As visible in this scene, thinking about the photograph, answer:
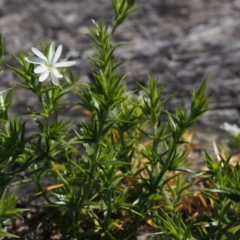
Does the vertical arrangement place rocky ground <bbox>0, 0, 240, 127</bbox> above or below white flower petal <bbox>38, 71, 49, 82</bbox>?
below

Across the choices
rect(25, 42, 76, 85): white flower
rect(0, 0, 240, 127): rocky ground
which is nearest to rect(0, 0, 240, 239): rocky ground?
rect(0, 0, 240, 127): rocky ground

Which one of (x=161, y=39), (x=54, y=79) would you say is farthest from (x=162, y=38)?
(x=54, y=79)

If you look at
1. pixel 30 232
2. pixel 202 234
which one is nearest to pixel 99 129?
pixel 202 234

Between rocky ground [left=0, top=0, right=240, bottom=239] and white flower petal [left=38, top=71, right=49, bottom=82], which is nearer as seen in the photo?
white flower petal [left=38, top=71, right=49, bottom=82]

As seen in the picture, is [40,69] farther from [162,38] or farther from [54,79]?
[162,38]

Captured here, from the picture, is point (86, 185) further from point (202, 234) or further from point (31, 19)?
point (31, 19)

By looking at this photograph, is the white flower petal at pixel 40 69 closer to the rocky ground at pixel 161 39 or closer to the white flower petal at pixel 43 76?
the white flower petal at pixel 43 76

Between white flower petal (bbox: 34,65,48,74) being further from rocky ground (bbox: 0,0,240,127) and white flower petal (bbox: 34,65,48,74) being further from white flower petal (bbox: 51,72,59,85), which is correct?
rocky ground (bbox: 0,0,240,127)

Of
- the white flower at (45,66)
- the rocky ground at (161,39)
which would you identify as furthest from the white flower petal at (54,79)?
the rocky ground at (161,39)
